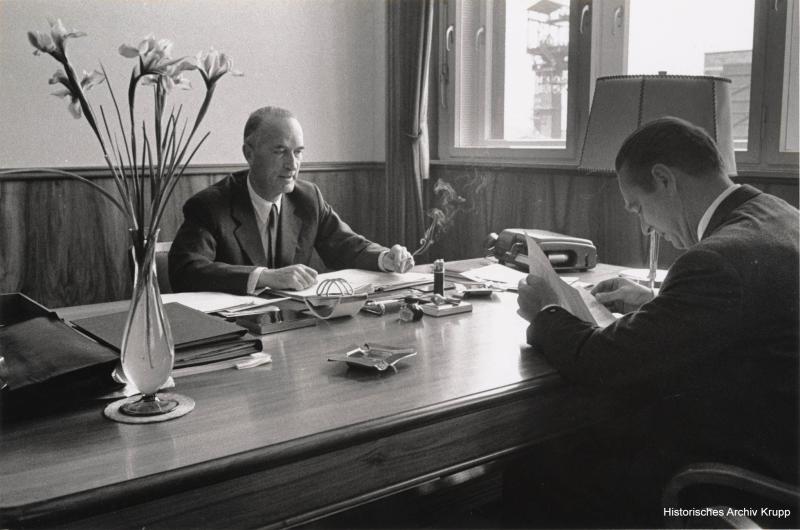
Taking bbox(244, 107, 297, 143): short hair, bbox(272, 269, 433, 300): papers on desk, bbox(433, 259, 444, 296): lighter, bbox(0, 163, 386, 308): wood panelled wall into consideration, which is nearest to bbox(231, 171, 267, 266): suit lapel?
bbox(244, 107, 297, 143): short hair

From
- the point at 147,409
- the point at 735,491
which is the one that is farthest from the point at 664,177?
the point at 147,409

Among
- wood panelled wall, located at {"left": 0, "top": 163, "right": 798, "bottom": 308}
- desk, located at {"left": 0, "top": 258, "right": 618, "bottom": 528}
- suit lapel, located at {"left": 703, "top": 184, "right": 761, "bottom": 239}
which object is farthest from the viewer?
wood panelled wall, located at {"left": 0, "top": 163, "right": 798, "bottom": 308}

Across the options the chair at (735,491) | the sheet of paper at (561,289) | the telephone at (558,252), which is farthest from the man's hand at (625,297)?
the chair at (735,491)

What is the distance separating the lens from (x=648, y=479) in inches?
56.9

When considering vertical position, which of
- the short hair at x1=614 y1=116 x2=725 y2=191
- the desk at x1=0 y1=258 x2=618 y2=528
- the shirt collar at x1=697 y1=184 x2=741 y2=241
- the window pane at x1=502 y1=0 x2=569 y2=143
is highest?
the window pane at x1=502 y1=0 x2=569 y2=143

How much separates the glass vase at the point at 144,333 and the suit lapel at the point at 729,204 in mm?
1068

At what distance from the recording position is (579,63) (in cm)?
318

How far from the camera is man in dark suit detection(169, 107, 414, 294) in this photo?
Answer: 252cm

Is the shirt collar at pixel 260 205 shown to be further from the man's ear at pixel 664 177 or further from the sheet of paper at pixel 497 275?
the man's ear at pixel 664 177

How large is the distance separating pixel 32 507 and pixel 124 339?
1.09 feet

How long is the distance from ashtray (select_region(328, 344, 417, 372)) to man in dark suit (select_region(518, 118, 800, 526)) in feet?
0.93

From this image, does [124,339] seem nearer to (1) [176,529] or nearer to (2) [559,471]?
(1) [176,529]

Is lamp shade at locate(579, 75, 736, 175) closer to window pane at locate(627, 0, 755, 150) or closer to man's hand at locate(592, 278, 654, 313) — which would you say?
man's hand at locate(592, 278, 654, 313)

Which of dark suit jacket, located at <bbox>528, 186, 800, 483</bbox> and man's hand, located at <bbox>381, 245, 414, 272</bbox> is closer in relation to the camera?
dark suit jacket, located at <bbox>528, 186, 800, 483</bbox>
